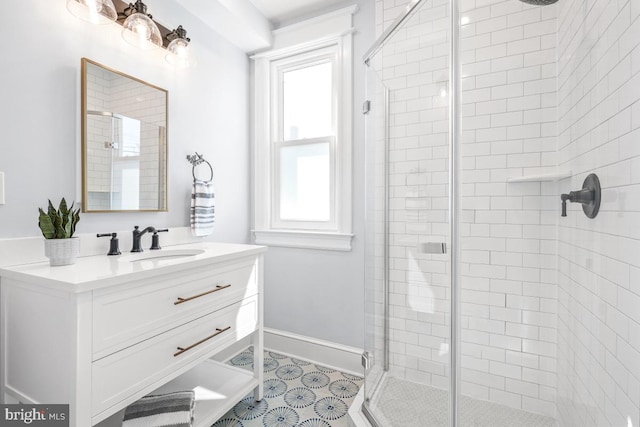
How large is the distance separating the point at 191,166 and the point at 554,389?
232cm

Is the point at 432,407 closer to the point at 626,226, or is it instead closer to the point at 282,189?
the point at 626,226

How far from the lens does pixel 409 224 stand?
5.03ft

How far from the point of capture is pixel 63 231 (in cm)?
121

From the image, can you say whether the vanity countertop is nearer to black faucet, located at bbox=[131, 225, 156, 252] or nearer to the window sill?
black faucet, located at bbox=[131, 225, 156, 252]

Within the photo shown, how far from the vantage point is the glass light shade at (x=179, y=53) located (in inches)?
71.9

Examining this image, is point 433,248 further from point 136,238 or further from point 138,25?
point 138,25

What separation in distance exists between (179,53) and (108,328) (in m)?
1.58

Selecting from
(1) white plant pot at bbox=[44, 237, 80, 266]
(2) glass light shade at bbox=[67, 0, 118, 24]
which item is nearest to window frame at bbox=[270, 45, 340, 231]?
(2) glass light shade at bbox=[67, 0, 118, 24]

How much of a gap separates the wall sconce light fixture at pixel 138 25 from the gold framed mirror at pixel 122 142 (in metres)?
0.21

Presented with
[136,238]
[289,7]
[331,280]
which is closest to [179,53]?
[289,7]

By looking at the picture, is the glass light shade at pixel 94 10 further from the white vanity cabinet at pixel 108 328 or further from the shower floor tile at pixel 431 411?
the shower floor tile at pixel 431 411

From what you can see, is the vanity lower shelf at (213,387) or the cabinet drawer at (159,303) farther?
the vanity lower shelf at (213,387)

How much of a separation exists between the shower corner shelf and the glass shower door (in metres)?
0.46

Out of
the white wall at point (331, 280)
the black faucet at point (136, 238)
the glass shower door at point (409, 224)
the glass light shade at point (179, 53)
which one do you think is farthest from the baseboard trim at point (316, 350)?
the glass light shade at point (179, 53)
